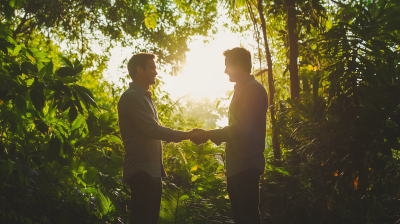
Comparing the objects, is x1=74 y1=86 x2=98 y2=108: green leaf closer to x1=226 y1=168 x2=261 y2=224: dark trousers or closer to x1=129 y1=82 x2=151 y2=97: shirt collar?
x1=129 y1=82 x2=151 y2=97: shirt collar

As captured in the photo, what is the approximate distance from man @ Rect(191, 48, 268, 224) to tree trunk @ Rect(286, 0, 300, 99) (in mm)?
1880

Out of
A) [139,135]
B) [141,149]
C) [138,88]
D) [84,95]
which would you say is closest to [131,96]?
[138,88]

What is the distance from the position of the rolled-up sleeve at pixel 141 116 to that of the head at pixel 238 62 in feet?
2.51

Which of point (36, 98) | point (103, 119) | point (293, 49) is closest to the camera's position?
point (36, 98)

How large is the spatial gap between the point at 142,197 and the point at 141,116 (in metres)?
0.62

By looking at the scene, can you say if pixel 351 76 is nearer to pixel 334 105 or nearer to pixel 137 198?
pixel 334 105

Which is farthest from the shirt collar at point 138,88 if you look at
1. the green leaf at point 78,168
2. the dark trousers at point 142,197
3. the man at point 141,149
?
the green leaf at point 78,168

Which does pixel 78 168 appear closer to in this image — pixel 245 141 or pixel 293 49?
pixel 245 141

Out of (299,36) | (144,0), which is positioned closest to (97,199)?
(299,36)

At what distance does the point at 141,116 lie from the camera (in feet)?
7.64

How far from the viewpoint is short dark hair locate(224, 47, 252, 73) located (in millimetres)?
2479

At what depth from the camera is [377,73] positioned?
2537 millimetres

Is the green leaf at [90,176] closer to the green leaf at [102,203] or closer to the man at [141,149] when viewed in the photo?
the green leaf at [102,203]

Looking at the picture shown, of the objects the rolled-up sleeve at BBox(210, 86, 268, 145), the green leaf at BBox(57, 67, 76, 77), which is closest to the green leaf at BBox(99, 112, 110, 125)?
the rolled-up sleeve at BBox(210, 86, 268, 145)
